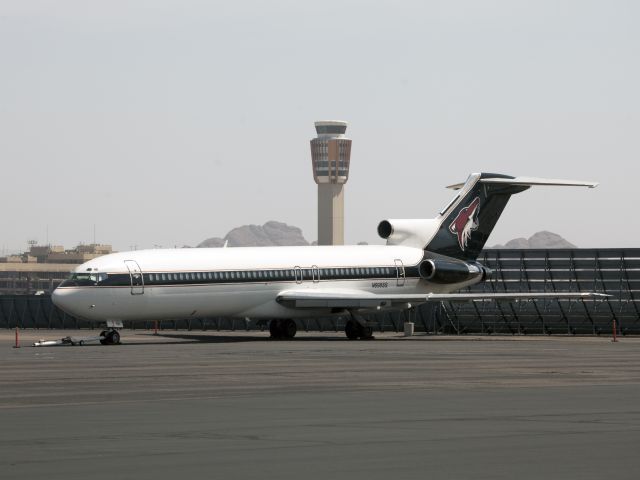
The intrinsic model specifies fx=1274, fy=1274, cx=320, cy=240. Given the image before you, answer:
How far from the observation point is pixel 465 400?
2098 centimetres

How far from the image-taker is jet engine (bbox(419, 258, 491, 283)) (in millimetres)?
54406

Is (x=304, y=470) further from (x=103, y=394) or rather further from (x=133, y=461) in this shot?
(x=103, y=394)

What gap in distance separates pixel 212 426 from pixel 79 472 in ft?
15.1

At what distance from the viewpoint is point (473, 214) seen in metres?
56.9

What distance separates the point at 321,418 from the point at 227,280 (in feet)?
105

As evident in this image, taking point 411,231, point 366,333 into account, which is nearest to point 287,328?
point 366,333

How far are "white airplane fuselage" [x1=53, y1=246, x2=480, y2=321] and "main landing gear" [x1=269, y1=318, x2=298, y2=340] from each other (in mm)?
1547

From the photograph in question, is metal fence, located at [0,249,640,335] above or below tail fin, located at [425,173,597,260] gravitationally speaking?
below

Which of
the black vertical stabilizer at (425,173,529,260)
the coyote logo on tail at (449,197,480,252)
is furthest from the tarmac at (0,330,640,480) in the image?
the coyote logo on tail at (449,197,480,252)

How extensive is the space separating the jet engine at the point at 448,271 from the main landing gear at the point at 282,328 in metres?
6.02

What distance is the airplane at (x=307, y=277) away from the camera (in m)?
46.9

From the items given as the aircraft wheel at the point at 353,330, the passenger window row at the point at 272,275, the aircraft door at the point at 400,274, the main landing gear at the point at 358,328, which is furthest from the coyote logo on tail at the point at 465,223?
the aircraft wheel at the point at 353,330

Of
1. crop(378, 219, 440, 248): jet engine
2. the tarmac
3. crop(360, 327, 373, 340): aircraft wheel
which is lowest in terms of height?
crop(360, 327, 373, 340): aircraft wheel

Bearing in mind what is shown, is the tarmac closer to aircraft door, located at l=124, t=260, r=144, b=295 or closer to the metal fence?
aircraft door, located at l=124, t=260, r=144, b=295
